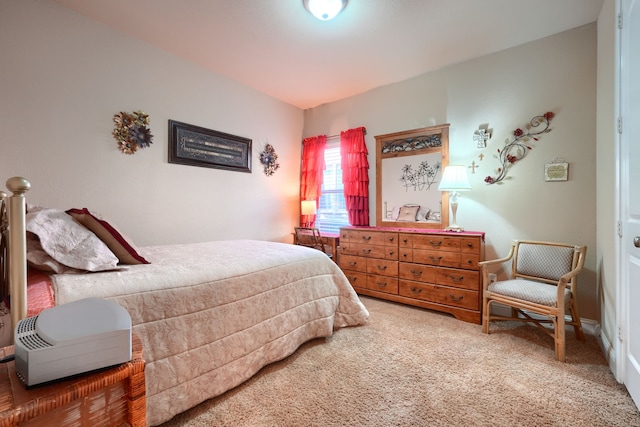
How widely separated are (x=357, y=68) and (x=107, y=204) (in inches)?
114

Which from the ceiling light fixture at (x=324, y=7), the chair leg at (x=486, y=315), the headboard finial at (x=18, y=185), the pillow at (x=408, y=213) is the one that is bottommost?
the chair leg at (x=486, y=315)

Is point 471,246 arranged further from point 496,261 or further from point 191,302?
point 191,302

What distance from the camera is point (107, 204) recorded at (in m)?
2.49

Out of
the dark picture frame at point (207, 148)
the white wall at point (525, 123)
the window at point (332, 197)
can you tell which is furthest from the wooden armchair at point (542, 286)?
the dark picture frame at point (207, 148)

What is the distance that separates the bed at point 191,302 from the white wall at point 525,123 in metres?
2.07

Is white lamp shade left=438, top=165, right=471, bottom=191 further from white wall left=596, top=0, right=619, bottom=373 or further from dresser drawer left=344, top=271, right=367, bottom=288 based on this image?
dresser drawer left=344, top=271, right=367, bottom=288

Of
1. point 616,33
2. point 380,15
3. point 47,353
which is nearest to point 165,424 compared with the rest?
point 47,353

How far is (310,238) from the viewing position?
3740 mm

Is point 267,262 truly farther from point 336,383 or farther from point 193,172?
point 193,172

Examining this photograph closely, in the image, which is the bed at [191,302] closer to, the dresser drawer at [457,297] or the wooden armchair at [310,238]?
the dresser drawer at [457,297]

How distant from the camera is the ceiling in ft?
7.21

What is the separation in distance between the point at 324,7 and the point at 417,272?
251cm

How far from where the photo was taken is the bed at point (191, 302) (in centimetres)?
121

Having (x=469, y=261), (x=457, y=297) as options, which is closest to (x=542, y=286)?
(x=469, y=261)
